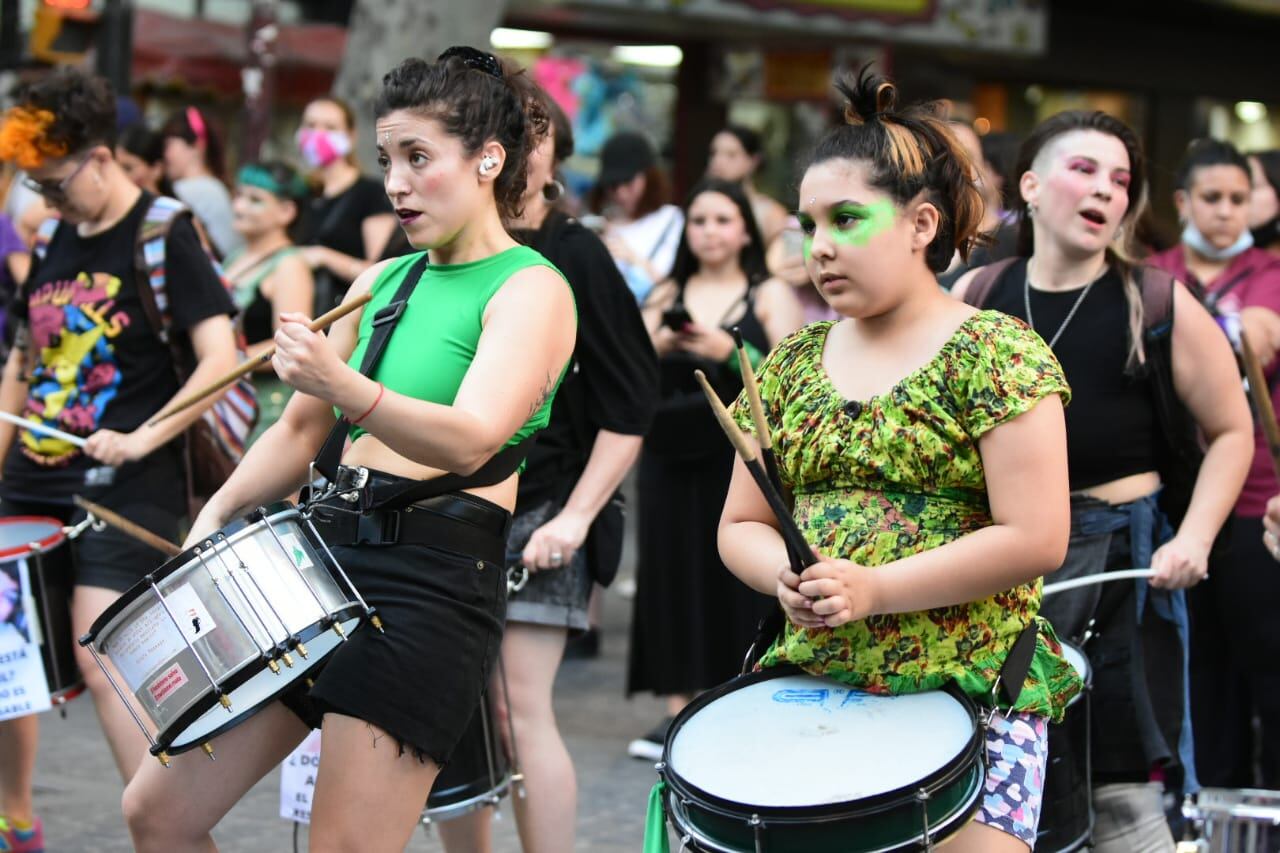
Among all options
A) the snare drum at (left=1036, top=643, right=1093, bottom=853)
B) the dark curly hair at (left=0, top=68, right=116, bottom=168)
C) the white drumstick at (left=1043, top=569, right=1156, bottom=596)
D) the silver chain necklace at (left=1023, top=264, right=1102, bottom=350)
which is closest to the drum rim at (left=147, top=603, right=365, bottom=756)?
the snare drum at (left=1036, top=643, right=1093, bottom=853)

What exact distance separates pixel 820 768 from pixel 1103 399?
1727mm

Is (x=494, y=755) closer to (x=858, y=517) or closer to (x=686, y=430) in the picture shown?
(x=858, y=517)

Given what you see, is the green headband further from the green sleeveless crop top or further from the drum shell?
the drum shell

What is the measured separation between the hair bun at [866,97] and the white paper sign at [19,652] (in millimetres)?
2527

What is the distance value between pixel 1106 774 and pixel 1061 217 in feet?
4.16

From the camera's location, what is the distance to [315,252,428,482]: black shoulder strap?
3367 mm

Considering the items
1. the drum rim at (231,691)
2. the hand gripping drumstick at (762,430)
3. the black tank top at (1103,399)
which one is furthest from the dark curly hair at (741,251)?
the hand gripping drumstick at (762,430)

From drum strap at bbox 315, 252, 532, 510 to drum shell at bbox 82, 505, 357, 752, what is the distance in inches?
6.2

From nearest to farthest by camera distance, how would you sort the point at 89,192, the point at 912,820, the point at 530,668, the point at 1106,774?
1. the point at 912,820
2. the point at 1106,774
3. the point at 530,668
4. the point at 89,192

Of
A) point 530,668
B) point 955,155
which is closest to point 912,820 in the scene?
point 955,155

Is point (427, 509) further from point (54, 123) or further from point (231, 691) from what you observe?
point (54, 123)

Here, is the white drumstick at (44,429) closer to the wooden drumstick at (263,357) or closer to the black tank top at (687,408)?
the wooden drumstick at (263,357)

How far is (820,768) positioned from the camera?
279 cm

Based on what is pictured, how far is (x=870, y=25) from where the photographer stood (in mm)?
15086
